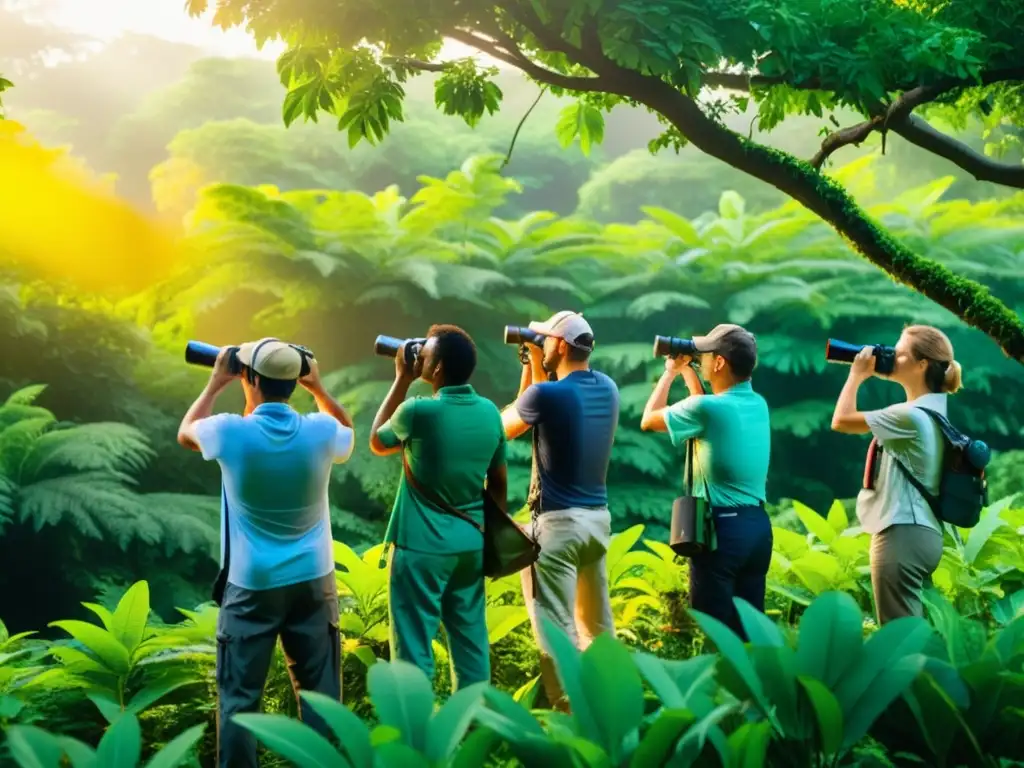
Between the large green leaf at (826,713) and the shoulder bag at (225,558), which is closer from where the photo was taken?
the large green leaf at (826,713)

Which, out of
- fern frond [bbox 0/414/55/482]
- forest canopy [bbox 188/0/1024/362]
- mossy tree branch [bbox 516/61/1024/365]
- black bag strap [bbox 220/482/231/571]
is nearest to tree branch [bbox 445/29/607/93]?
forest canopy [bbox 188/0/1024/362]

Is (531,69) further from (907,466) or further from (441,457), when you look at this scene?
(907,466)

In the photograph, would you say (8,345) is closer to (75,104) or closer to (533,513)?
(533,513)

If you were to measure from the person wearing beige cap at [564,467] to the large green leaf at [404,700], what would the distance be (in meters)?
1.56

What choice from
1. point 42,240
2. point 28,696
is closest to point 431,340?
point 28,696

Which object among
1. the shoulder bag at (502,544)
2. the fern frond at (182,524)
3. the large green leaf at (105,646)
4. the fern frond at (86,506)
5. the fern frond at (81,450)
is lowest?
the fern frond at (182,524)

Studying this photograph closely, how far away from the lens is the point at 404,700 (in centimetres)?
233

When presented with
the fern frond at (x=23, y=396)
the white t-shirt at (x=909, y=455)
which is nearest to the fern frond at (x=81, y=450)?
the fern frond at (x=23, y=396)

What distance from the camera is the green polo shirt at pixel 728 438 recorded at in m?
3.89

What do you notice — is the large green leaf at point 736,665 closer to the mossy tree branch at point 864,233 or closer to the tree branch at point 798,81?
the tree branch at point 798,81

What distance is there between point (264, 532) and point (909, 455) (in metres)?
2.27

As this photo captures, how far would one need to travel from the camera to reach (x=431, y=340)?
3.61 metres

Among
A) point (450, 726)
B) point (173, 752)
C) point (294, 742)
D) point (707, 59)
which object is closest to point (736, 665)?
point (450, 726)

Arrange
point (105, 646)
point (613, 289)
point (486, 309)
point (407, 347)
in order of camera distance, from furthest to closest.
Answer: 1. point (613, 289)
2. point (486, 309)
3. point (105, 646)
4. point (407, 347)
